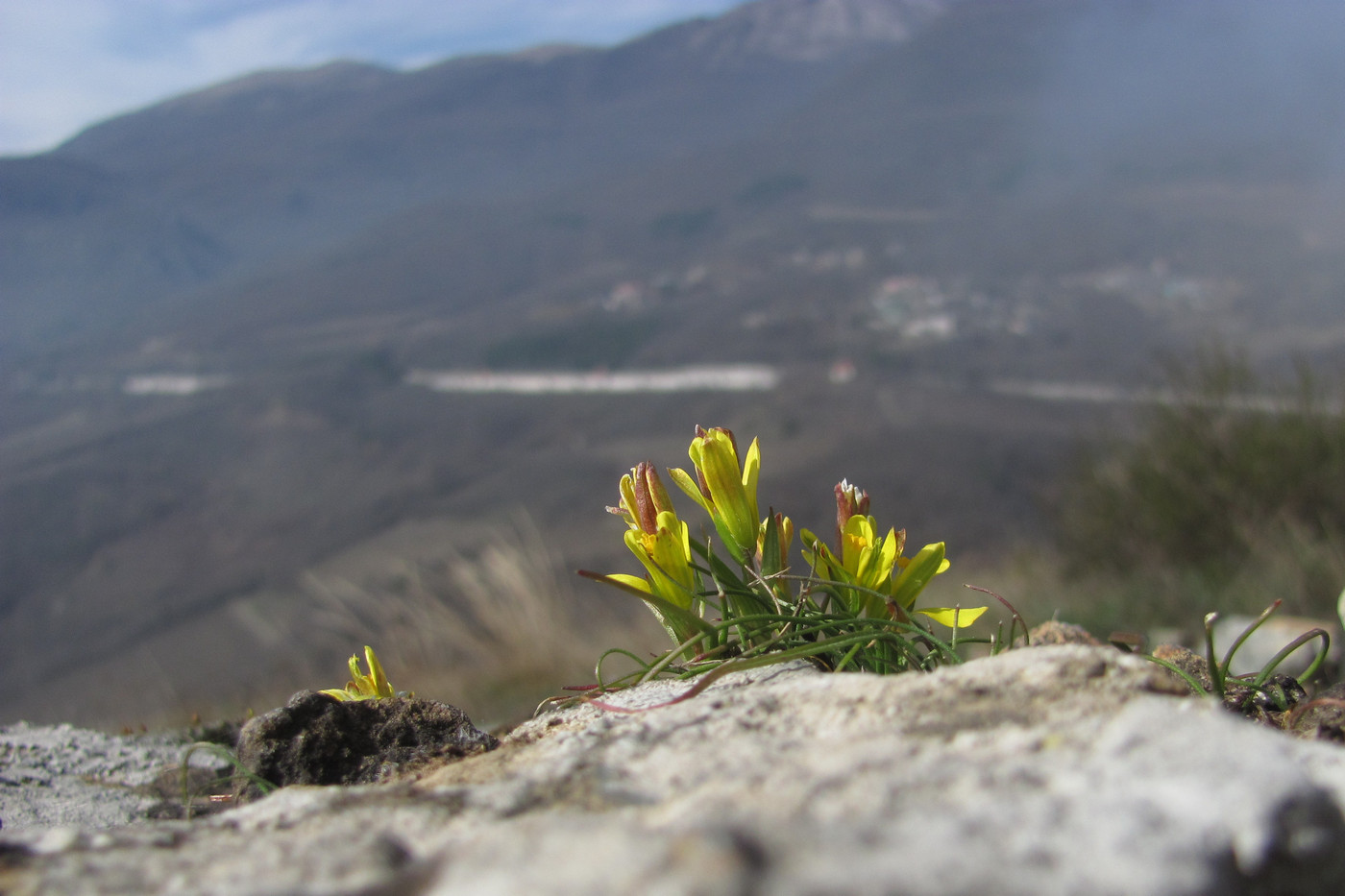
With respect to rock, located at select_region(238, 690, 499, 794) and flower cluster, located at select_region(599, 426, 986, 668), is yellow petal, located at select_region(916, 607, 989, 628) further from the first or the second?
rock, located at select_region(238, 690, 499, 794)

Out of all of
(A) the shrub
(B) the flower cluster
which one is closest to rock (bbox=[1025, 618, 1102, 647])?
(B) the flower cluster

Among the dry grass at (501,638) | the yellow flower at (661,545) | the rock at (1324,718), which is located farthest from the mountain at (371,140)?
the rock at (1324,718)

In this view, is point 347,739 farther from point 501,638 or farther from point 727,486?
point 501,638

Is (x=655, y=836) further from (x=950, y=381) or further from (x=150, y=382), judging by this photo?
(x=150, y=382)

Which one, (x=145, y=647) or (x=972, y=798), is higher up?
(x=972, y=798)

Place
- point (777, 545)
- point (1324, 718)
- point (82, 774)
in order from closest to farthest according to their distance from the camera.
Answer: point (1324, 718) → point (777, 545) → point (82, 774)

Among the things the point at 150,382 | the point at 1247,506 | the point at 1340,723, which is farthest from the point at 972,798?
the point at 150,382

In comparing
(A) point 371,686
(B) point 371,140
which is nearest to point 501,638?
(A) point 371,686
